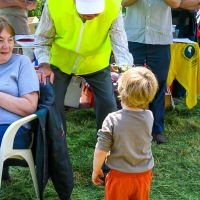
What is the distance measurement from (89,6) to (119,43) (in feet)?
1.30

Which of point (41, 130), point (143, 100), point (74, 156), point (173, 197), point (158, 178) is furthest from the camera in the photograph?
point (74, 156)

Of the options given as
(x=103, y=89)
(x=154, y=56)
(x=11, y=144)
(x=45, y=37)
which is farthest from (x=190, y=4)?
(x=11, y=144)

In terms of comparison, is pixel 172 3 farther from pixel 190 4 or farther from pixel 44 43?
pixel 44 43

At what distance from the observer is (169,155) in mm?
3773

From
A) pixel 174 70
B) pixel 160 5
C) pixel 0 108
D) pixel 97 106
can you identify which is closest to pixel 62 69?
pixel 97 106

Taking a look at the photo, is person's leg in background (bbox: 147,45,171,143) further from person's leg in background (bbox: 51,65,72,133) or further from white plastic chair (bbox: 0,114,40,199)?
white plastic chair (bbox: 0,114,40,199)

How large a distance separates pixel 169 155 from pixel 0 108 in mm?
1752

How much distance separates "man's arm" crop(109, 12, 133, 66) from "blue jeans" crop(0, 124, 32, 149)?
2.58 feet

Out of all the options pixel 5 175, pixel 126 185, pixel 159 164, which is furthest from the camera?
pixel 159 164

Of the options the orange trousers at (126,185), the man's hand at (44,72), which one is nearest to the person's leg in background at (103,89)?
the man's hand at (44,72)

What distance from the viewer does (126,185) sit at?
7.08 feet

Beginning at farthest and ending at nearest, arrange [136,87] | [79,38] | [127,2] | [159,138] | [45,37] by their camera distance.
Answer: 1. [159,138]
2. [127,2]
3. [45,37]
4. [79,38]
5. [136,87]

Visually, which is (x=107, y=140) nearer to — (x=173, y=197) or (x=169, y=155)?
(x=173, y=197)

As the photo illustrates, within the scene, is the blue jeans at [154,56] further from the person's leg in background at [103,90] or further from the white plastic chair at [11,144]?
the white plastic chair at [11,144]
